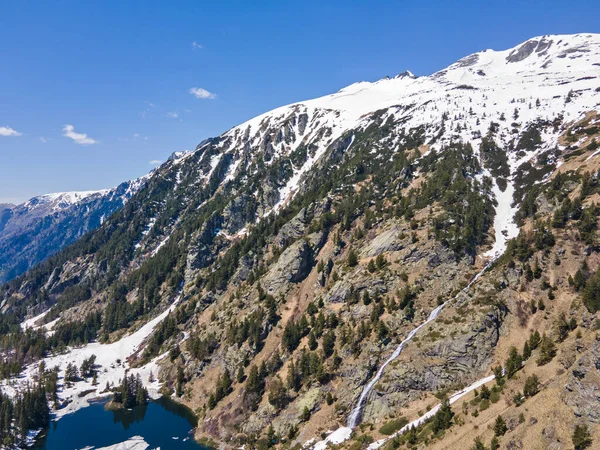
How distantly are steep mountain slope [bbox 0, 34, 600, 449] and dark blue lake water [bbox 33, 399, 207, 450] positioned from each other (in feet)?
16.9

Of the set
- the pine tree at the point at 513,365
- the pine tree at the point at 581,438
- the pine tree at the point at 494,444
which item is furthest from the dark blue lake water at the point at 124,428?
the pine tree at the point at 581,438

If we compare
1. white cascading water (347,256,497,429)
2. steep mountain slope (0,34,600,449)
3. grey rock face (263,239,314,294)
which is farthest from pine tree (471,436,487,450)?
grey rock face (263,239,314,294)

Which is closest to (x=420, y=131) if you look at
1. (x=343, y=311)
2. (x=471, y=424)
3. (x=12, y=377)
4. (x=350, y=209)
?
(x=350, y=209)

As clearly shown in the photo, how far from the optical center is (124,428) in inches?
3907

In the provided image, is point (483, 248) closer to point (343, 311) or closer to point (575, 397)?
point (343, 311)

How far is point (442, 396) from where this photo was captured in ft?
240

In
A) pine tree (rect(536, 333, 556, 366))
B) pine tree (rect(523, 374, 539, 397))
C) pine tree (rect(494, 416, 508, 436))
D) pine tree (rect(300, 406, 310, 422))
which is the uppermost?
pine tree (rect(536, 333, 556, 366))

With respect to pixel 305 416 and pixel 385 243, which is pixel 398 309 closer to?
pixel 385 243

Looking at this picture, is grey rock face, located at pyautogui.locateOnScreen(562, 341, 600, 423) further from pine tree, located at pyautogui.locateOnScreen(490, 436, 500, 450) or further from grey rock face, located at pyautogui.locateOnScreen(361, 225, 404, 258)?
grey rock face, located at pyautogui.locateOnScreen(361, 225, 404, 258)

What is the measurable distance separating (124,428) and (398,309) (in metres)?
78.1

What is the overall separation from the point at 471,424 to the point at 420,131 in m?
165

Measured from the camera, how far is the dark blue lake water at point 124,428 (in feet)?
300

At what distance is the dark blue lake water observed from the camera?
91.3 meters

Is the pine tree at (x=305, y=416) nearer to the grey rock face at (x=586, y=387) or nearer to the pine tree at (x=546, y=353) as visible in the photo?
the pine tree at (x=546, y=353)
